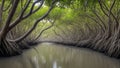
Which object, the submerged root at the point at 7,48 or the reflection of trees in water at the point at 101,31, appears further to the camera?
the reflection of trees in water at the point at 101,31

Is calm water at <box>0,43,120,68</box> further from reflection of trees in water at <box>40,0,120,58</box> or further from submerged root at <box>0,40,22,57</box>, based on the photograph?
reflection of trees in water at <box>40,0,120,58</box>

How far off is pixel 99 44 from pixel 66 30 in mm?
18556

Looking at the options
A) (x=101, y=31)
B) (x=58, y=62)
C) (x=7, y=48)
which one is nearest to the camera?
(x=58, y=62)

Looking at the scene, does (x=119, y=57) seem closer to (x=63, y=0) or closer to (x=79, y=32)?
(x=63, y=0)

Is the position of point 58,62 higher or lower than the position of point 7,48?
lower

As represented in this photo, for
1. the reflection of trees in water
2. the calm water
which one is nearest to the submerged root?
the calm water

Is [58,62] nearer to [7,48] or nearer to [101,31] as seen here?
[7,48]

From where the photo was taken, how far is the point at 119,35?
1252 centimetres

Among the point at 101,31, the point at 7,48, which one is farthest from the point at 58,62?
the point at 101,31

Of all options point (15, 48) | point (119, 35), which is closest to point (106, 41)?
point (119, 35)

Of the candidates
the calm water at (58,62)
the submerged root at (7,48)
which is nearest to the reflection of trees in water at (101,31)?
the calm water at (58,62)

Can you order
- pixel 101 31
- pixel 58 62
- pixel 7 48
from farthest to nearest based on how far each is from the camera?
1. pixel 101 31
2. pixel 7 48
3. pixel 58 62

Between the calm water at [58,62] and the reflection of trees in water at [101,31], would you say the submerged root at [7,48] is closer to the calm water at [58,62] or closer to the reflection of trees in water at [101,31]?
the calm water at [58,62]

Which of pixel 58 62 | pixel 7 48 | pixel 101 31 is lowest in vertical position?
pixel 101 31
